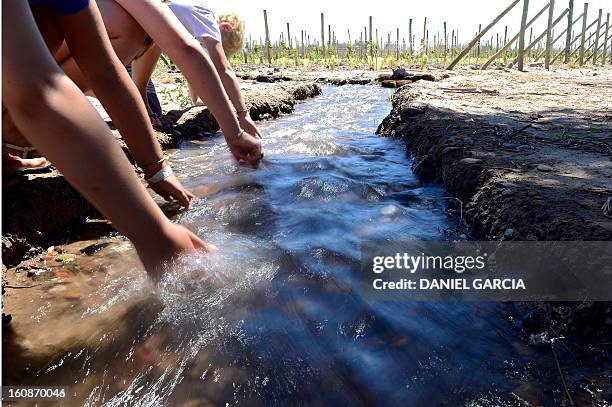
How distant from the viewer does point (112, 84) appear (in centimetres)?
133

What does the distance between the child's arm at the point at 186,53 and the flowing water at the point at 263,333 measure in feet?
1.66

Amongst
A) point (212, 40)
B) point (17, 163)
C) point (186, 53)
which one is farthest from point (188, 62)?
point (17, 163)

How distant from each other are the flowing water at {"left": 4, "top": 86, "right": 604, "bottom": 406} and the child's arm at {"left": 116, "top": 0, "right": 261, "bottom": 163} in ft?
1.66

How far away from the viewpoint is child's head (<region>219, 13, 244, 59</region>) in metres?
3.67

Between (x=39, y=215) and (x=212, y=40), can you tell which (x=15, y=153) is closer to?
(x=39, y=215)

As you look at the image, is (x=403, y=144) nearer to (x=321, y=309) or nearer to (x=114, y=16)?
(x=114, y=16)

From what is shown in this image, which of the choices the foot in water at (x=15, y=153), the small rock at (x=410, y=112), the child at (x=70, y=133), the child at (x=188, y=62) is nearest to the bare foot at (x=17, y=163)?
the foot in water at (x=15, y=153)

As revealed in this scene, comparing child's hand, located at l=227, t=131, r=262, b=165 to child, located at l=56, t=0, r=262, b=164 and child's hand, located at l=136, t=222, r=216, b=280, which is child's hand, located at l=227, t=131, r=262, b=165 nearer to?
child, located at l=56, t=0, r=262, b=164

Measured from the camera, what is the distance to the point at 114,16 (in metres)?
2.13

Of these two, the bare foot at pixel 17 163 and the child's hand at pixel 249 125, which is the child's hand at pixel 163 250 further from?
the child's hand at pixel 249 125

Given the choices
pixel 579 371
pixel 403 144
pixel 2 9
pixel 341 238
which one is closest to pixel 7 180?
pixel 2 9

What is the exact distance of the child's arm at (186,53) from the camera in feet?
5.41

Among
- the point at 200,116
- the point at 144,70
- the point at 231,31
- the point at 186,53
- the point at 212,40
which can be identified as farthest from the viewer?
the point at 200,116

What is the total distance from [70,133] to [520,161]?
1.98 meters
